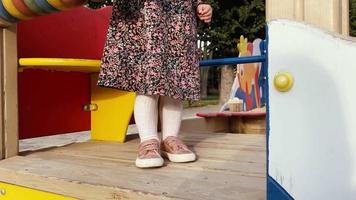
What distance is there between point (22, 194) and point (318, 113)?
96 centimetres

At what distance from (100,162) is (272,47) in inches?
33.7

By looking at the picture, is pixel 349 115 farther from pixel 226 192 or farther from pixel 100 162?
pixel 100 162

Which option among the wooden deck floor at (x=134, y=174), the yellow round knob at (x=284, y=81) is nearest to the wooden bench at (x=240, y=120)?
the wooden deck floor at (x=134, y=174)

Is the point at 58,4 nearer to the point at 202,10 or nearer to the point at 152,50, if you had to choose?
the point at 152,50

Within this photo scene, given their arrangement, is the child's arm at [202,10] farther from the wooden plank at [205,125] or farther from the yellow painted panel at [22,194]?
the wooden plank at [205,125]

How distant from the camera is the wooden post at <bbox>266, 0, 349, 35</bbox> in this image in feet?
2.76

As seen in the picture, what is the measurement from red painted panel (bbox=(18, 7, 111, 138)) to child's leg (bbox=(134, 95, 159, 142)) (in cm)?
69

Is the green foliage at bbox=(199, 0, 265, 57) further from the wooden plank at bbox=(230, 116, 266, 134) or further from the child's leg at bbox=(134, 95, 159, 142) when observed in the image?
the child's leg at bbox=(134, 95, 159, 142)

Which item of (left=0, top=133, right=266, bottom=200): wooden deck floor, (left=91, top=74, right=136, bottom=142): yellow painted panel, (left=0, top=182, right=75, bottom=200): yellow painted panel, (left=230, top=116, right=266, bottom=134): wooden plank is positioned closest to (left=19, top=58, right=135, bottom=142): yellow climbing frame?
(left=91, top=74, right=136, bottom=142): yellow painted panel

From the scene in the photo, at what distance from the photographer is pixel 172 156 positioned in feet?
4.72

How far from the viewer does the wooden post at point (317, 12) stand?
84 cm

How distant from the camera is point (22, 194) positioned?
136cm

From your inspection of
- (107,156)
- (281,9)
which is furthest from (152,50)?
(281,9)

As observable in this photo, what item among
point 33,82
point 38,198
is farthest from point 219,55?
point 38,198
